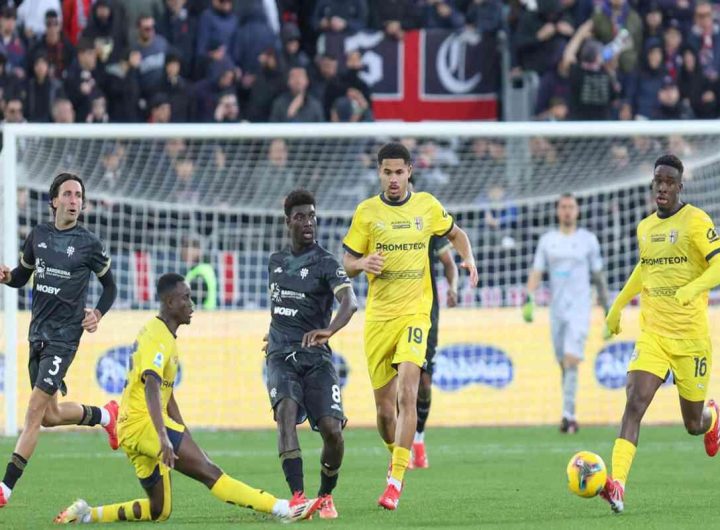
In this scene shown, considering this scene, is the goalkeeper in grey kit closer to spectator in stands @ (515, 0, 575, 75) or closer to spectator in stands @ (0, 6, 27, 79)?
spectator in stands @ (515, 0, 575, 75)

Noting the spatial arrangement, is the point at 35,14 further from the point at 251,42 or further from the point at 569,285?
the point at 569,285

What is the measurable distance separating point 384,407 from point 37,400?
247 cm

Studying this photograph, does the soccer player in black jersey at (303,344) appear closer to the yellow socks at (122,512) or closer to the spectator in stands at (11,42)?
the yellow socks at (122,512)

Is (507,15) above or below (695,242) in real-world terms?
above

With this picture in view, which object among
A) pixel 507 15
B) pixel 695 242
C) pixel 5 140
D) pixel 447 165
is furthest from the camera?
pixel 507 15

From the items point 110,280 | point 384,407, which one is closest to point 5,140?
point 110,280

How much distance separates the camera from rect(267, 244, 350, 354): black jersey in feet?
32.3

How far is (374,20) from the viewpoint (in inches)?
902

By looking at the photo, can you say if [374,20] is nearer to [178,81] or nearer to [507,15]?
[507,15]

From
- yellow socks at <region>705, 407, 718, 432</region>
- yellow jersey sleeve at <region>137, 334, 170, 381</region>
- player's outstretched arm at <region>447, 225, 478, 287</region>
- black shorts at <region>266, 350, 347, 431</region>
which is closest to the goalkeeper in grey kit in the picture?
yellow socks at <region>705, 407, 718, 432</region>

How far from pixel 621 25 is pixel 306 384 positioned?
1427cm

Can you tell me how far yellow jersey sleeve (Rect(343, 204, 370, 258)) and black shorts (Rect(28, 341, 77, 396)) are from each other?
2.14 metres

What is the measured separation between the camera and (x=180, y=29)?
21.5m

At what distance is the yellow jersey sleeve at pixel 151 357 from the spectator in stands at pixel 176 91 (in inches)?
447
